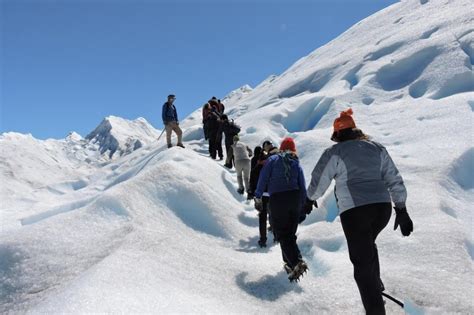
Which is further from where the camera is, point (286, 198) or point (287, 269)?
point (286, 198)

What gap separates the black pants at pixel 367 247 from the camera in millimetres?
3629

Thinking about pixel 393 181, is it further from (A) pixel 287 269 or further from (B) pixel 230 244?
(B) pixel 230 244

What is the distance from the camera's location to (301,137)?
1354cm

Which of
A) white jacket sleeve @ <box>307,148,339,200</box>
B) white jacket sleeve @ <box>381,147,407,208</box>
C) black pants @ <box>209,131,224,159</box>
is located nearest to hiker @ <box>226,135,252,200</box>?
black pants @ <box>209,131,224,159</box>

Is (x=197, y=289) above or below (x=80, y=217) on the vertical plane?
below

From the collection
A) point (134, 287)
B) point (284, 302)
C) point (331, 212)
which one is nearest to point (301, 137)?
point (331, 212)

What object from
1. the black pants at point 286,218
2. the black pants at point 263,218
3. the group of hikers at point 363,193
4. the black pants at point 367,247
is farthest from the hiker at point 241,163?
the black pants at point 367,247

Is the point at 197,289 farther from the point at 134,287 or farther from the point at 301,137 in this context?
the point at 301,137

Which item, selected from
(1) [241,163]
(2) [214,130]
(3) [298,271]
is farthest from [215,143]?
(3) [298,271]

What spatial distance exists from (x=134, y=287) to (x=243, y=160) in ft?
22.9

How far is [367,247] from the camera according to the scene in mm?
3684

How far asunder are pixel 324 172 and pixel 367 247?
0.87 meters

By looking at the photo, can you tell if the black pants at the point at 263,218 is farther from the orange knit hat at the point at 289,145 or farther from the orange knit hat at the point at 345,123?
the orange knit hat at the point at 345,123

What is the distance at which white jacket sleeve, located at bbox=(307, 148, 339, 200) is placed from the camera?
13.2ft
